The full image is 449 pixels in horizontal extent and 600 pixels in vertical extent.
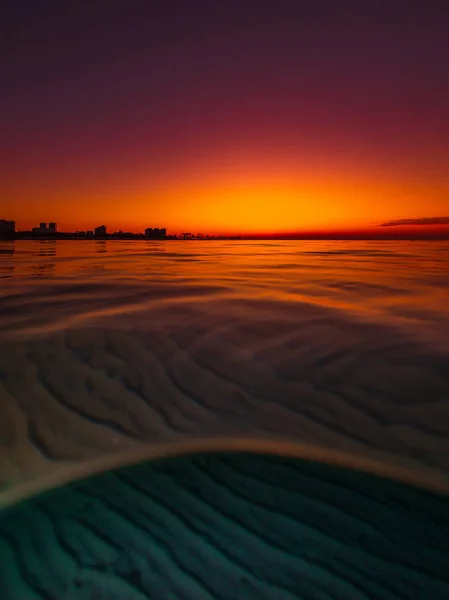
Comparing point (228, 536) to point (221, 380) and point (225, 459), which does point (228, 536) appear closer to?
point (225, 459)

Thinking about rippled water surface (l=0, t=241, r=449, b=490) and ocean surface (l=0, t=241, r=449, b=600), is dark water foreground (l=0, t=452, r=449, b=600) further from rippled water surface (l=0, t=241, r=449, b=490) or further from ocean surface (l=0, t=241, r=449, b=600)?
rippled water surface (l=0, t=241, r=449, b=490)

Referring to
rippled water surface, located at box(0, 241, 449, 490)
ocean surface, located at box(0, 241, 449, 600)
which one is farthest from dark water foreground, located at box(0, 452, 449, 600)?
rippled water surface, located at box(0, 241, 449, 490)

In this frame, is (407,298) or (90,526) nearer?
(90,526)

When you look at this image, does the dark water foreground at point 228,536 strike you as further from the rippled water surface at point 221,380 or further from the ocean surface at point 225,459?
the rippled water surface at point 221,380

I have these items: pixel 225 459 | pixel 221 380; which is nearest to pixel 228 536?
pixel 225 459

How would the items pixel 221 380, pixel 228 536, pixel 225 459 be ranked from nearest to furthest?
1. pixel 228 536
2. pixel 225 459
3. pixel 221 380

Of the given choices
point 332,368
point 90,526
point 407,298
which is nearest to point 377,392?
point 332,368

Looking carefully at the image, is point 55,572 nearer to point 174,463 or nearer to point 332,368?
point 174,463
